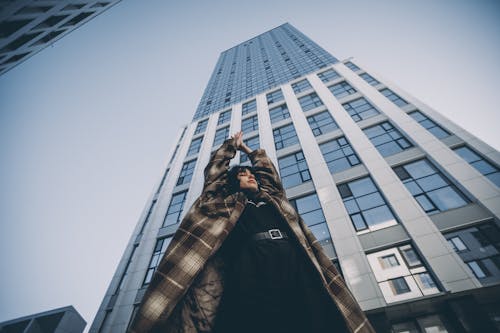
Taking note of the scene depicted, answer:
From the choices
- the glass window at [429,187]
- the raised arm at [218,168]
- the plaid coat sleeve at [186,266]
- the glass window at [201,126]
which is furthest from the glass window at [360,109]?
the plaid coat sleeve at [186,266]

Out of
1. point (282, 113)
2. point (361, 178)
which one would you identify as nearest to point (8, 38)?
point (282, 113)

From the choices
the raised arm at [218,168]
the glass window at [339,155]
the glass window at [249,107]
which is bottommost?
the glass window at [339,155]

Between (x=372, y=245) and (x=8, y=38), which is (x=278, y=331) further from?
(x=8, y=38)

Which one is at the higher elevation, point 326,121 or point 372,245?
point 326,121

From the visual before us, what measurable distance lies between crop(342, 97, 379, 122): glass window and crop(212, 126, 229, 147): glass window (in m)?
10.4

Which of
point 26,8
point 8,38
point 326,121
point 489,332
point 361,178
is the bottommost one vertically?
point 489,332

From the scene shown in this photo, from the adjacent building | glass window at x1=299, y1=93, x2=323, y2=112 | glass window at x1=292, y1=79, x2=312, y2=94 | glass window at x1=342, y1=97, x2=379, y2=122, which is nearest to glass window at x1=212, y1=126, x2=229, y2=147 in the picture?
glass window at x1=299, y1=93, x2=323, y2=112

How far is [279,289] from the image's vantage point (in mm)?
1873

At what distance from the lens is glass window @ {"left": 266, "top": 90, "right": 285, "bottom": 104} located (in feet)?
70.6

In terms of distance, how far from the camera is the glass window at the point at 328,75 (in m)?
20.4

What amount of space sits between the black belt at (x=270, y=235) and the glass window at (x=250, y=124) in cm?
1672

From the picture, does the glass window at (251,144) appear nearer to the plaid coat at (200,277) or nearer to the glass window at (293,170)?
the glass window at (293,170)

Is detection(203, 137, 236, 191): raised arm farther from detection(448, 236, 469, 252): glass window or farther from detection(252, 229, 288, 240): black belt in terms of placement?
detection(448, 236, 469, 252): glass window

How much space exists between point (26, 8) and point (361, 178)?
20017mm
